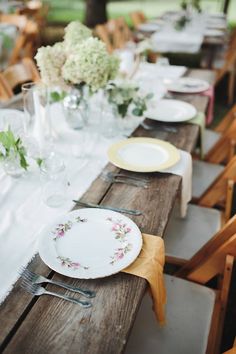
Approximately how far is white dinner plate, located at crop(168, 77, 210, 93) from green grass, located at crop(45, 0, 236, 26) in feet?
24.4

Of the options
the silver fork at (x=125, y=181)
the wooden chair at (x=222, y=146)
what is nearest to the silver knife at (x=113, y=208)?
the silver fork at (x=125, y=181)

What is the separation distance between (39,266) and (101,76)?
0.75 m

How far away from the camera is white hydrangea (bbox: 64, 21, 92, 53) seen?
142 cm

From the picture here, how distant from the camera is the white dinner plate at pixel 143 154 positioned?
1.25 m

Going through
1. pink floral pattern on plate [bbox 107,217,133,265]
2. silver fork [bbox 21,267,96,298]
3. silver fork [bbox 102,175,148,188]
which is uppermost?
pink floral pattern on plate [bbox 107,217,133,265]

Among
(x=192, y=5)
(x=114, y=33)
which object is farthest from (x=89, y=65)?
(x=192, y=5)

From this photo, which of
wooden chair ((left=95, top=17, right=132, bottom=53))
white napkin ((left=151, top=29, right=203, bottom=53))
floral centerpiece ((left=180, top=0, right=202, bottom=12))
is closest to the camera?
wooden chair ((left=95, top=17, right=132, bottom=53))

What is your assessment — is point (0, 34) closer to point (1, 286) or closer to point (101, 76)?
point (101, 76)

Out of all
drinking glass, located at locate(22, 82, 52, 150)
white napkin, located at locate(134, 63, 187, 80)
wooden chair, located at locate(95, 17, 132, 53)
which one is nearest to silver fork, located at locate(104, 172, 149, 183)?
drinking glass, located at locate(22, 82, 52, 150)

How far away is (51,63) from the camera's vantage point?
1313 millimetres

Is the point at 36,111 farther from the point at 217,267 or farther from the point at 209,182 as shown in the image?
the point at 209,182

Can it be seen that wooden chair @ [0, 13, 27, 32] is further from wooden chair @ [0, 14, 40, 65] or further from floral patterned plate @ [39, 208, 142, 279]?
floral patterned plate @ [39, 208, 142, 279]

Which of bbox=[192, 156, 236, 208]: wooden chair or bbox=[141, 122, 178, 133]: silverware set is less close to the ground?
bbox=[141, 122, 178, 133]: silverware set

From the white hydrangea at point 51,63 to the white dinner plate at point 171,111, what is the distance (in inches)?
19.0
